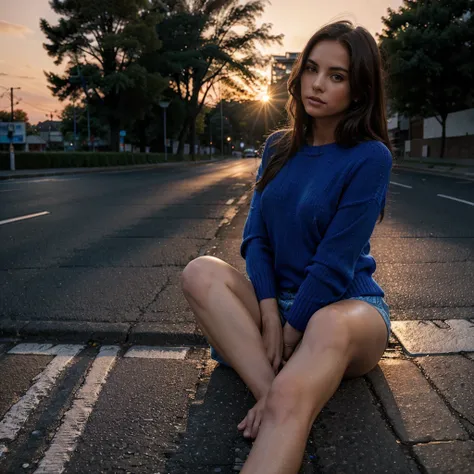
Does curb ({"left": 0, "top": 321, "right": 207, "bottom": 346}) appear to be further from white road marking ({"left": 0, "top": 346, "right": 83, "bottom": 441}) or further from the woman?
the woman

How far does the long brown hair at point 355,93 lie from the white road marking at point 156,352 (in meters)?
0.97

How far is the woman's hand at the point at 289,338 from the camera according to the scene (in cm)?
216

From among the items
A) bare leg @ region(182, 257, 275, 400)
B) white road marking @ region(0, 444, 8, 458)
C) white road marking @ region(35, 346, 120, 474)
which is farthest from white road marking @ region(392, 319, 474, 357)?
white road marking @ region(0, 444, 8, 458)

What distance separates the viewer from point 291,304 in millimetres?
2326

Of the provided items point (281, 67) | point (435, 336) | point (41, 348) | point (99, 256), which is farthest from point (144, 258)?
point (281, 67)

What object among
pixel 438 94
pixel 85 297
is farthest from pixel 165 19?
pixel 85 297

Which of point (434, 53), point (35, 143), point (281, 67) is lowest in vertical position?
point (35, 143)

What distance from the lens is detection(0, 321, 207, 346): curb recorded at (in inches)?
114

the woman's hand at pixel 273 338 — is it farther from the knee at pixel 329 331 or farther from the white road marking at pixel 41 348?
the white road marking at pixel 41 348

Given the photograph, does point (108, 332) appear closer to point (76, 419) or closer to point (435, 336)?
point (76, 419)

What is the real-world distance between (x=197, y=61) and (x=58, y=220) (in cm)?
3844

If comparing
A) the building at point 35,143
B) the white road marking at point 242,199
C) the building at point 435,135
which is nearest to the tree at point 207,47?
the building at point 435,135

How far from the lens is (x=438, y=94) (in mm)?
27562

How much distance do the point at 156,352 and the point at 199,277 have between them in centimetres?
66
